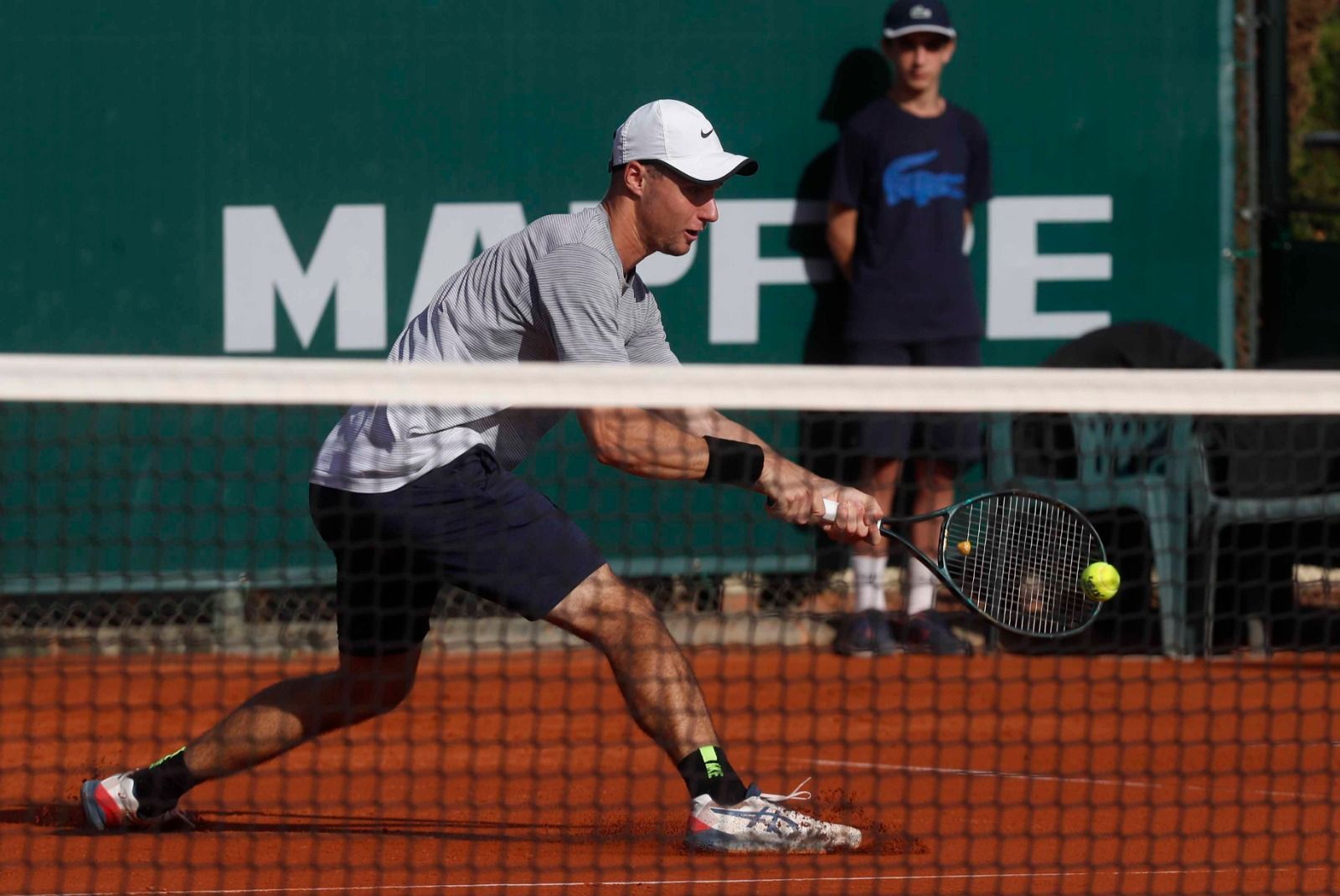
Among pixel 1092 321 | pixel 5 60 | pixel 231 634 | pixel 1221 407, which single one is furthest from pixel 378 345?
pixel 1221 407

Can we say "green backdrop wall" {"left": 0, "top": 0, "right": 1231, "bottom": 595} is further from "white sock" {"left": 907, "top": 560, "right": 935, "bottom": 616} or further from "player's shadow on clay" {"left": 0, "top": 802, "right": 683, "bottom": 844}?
"player's shadow on clay" {"left": 0, "top": 802, "right": 683, "bottom": 844}

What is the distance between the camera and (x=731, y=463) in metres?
4.03

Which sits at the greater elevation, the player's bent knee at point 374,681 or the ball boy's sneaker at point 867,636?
the player's bent knee at point 374,681

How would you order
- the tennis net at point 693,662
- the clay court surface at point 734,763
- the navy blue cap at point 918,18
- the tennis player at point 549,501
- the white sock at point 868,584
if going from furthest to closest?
the white sock at point 868,584
the navy blue cap at point 918,18
the clay court surface at point 734,763
the tennis player at point 549,501
the tennis net at point 693,662

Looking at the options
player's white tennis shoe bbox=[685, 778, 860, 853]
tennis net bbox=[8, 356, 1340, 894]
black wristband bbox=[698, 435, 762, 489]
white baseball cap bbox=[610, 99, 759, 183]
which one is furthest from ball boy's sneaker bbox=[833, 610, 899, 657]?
white baseball cap bbox=[610, 99, 759, 183]

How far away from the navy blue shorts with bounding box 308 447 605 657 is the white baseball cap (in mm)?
699

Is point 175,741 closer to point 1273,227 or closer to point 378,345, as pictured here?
point 378,345

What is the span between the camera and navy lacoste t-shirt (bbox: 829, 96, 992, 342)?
23.3ft

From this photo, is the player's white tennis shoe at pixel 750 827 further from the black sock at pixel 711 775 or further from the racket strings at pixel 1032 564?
the racket strings at pixel 1032 564

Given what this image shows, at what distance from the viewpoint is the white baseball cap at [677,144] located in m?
4.11

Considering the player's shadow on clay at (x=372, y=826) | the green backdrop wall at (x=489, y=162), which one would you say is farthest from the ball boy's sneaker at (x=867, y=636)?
the player's shadow on clay at (x=372, y=826)

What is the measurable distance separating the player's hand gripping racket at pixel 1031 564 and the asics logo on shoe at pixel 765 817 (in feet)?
2.27

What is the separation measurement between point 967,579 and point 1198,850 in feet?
2.69

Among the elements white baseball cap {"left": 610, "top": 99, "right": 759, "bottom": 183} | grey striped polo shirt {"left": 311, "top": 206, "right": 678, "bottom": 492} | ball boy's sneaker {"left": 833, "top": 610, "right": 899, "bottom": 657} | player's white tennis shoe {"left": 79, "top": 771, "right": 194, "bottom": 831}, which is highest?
white baseball cap {"left": 610, "top": 99, "right": 759, "bottom": 183}
